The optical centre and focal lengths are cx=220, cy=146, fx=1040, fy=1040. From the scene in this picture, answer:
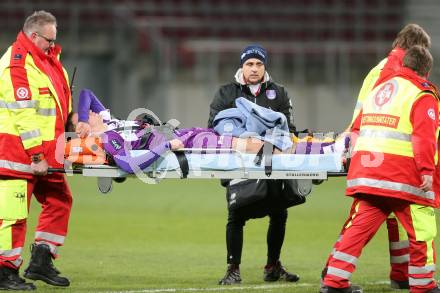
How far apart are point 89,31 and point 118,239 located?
11.5m

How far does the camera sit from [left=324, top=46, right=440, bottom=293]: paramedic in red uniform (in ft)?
22.5

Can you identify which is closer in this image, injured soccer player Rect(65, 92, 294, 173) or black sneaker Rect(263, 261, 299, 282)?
injured soccer player Rect(65, 92, 294, 173)

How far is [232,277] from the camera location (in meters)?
8.09

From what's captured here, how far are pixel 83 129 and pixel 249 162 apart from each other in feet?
4.59

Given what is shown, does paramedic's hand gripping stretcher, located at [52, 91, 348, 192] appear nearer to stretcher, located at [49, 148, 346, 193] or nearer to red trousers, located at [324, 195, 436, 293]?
stretcher, located at [49, 148, 346, 193]

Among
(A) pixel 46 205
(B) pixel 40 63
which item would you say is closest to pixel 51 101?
(B) pixel 40 63

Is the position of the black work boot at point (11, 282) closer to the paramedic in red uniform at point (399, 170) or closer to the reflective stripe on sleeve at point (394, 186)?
the paramedic in red uniform at point (399, 170)

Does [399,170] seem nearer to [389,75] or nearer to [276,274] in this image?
[389,75]

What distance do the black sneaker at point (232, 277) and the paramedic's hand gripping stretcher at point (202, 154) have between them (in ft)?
2.98

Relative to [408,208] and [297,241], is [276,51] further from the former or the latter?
[408,208]

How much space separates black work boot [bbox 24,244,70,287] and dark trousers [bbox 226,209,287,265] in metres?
1.30

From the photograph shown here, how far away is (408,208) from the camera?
23.0 ft

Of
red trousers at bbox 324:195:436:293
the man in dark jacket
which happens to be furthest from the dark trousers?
red trousers at bbox 324:195:436:293

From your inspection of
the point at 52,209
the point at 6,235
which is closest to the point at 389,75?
the point at 52,209
